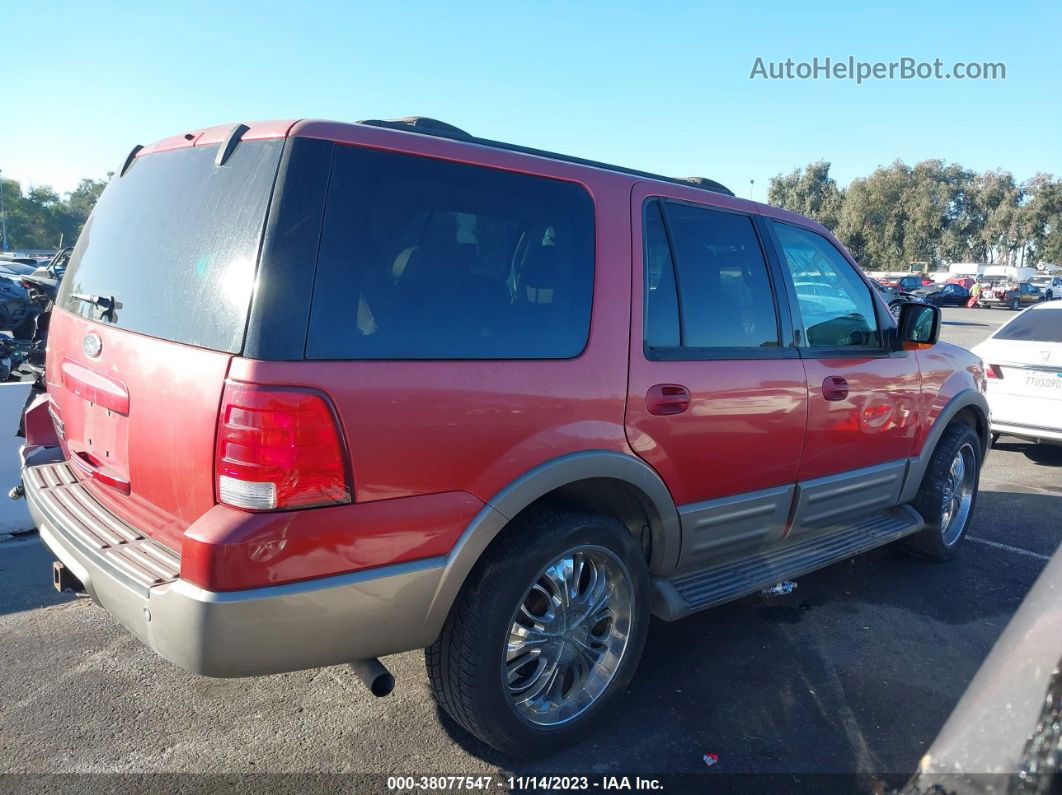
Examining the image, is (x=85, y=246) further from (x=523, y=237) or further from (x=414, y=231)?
(x=523, y=237)

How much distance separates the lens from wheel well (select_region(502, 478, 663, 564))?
2.73 meters

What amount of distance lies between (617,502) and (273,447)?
144cm

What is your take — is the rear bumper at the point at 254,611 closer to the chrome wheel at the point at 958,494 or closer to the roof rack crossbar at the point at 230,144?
the roof rack crossbar at the point at 230,144

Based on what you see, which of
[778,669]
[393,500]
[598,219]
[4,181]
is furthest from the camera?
[4,181]

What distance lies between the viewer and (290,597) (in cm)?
201

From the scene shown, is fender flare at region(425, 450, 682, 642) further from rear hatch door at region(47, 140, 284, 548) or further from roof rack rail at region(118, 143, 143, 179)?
roof rack rail at region(118, 143, 143, 179)

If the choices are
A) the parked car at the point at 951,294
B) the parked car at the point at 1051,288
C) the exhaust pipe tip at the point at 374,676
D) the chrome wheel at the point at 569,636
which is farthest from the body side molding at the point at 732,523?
the parked car at the point at 1051,288

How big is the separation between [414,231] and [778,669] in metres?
2.51

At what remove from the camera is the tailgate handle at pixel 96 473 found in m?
2.47

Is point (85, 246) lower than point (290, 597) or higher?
higher

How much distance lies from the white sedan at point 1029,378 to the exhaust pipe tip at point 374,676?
23.1 feet

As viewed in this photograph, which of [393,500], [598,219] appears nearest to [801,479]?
[598,219]

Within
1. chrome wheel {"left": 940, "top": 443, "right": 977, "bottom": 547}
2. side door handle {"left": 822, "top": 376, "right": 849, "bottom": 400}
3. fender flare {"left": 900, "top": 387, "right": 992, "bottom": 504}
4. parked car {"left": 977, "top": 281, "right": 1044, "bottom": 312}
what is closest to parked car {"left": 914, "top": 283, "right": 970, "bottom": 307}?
parked car {"left": 977, "top": 281, "right": 1044, "bottom": 312}

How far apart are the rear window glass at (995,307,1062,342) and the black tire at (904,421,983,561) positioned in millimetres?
3501
